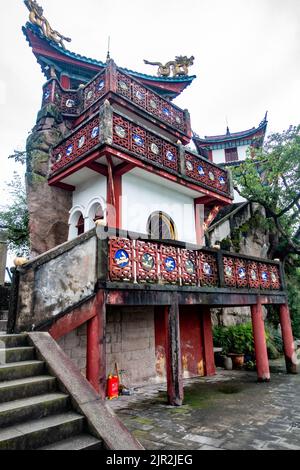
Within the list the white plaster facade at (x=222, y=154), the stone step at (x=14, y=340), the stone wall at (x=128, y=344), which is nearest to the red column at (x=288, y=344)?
the stone wall at (x=128, y=344)

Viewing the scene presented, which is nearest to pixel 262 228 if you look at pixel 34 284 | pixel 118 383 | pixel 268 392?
pixel 268 392

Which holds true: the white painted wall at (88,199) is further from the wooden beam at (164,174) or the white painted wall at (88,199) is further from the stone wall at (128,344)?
the stone wall at (128,344)

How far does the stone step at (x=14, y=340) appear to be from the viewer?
4.41 metres

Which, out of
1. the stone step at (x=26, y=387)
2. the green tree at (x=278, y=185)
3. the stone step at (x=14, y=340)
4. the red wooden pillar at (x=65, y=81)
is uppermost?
the red wooden pillar at (x=65, y=81)

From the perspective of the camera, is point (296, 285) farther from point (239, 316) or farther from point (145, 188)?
point (145, 188)

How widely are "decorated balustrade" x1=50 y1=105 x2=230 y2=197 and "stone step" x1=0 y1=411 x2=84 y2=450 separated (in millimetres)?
6014

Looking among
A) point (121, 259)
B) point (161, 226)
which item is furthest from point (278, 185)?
point (121, 259)

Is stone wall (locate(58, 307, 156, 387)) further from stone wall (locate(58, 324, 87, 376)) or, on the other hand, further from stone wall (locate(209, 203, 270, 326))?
stone wall (locate(209, 203, 270, 326))

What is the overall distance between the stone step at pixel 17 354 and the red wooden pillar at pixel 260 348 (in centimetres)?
684

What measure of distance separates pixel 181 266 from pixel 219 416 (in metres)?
3.06

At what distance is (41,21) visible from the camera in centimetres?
1148

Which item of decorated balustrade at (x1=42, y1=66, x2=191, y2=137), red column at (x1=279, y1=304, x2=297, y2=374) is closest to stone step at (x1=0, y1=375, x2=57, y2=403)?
red column at (x1=279, y1=304, x2=297, y2=374)

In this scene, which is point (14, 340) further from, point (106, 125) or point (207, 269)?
point (106, 125)
